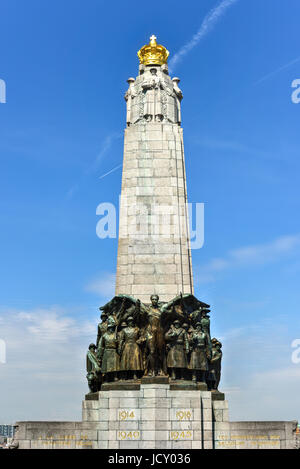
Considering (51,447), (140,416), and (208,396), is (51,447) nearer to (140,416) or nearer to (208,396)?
(140,416)

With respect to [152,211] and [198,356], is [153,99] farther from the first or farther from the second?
[198,356]

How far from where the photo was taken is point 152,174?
24.5 meters

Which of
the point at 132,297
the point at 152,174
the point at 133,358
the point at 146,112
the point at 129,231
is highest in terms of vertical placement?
the point at 146,112

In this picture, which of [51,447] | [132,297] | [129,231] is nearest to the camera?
[51,447]

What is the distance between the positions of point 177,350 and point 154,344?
1.01 m

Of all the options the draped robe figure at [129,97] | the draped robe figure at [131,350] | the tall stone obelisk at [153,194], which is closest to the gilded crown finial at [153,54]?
the tall stone obelisk at [153,194]

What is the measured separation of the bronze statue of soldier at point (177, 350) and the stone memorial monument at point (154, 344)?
0.04 meters

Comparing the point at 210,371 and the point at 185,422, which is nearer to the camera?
the point at 185,422

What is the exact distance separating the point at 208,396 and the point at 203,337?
83.3 inches

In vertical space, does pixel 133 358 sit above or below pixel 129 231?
below

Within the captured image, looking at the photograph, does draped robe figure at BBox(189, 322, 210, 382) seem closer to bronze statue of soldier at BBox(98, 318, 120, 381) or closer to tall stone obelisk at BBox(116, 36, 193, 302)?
tall stone obelisk at BBox(116, 36, 193, 302)

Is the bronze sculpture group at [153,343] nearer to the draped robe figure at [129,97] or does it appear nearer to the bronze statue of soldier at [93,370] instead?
the bronze statue of soldier at [93,370]

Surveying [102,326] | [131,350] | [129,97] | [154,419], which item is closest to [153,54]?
[129,97]
